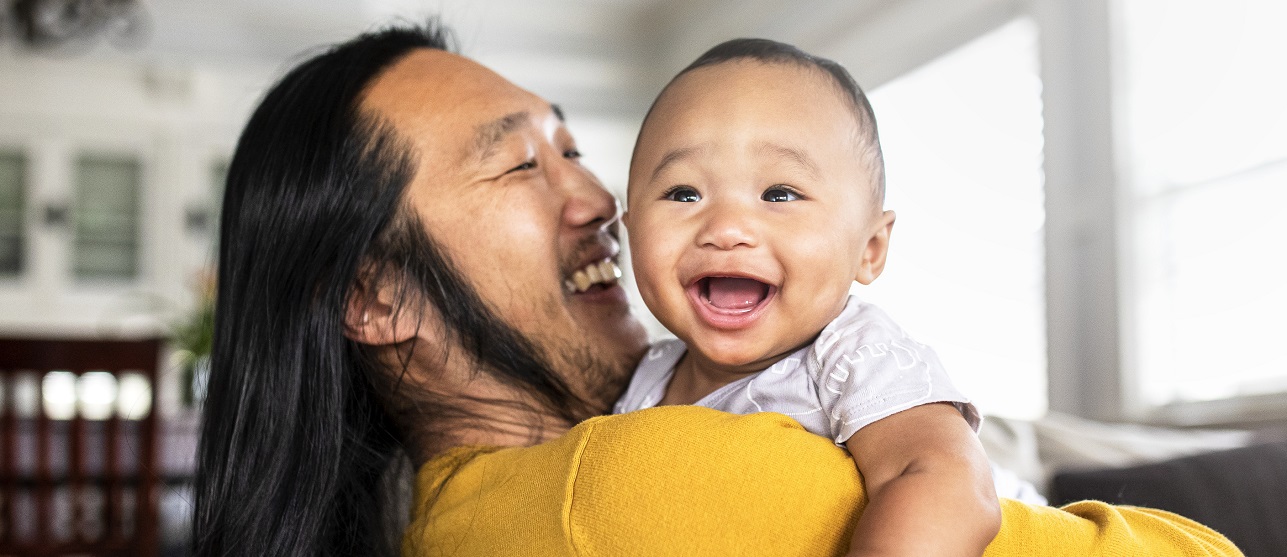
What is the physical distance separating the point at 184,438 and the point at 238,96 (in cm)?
332

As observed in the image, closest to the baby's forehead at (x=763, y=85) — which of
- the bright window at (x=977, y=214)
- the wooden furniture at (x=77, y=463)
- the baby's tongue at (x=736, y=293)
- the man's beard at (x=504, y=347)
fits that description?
the baby's tongue at (x=736, y=293)

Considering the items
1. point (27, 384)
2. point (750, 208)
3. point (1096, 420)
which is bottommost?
point (27, 384)

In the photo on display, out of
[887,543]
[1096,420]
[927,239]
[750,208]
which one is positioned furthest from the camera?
[927,239]

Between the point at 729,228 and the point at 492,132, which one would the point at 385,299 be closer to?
the point at 492,132

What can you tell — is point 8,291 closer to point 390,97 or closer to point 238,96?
point 238,96

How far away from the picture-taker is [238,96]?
578cm

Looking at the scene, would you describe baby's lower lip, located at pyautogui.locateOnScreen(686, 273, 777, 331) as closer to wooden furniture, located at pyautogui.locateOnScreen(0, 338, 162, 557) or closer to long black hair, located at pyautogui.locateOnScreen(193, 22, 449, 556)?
long black hair, located at pyautogui.locateOnScreen(193, 22, 449, 556)

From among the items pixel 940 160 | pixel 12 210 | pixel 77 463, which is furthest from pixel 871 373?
pixel 12 210

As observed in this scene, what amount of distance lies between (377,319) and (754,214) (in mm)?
550

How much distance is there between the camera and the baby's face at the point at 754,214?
85 cm

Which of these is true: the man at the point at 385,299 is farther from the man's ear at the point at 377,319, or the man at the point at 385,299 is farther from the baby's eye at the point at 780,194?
the baby's eye at the point at 780,194

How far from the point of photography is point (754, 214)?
846mm

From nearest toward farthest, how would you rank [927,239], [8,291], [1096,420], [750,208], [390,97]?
[750,208] < [390,97] < [1096,420] < [927,239] < [8,291]

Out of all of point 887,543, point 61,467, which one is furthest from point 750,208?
point 61,467
